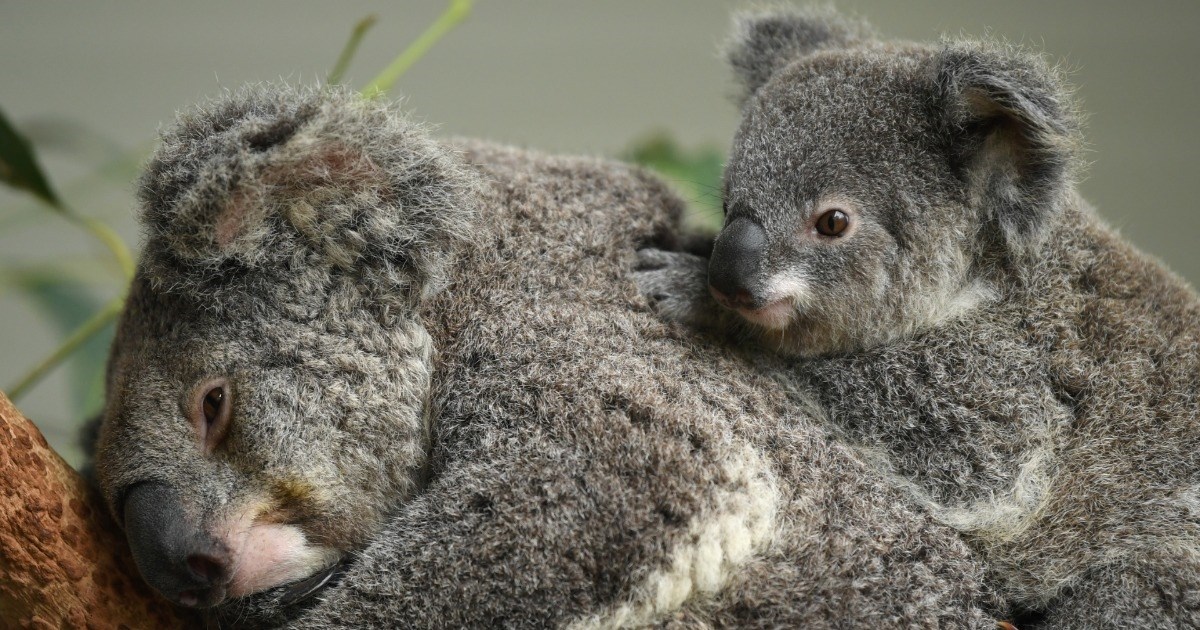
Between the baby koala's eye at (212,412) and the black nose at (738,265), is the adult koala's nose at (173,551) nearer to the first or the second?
the baby koala's eye at (212,412)

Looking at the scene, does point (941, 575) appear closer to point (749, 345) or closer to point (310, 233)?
point (749, 345)

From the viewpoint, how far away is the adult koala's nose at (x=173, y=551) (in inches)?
62.5

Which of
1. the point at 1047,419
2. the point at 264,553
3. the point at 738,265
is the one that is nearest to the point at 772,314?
the point at 738,265

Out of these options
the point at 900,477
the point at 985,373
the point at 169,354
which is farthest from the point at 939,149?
the point at 169,354

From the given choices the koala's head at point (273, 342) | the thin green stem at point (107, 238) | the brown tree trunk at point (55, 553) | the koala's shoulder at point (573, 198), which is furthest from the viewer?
the thin green stem at point (107, 238)

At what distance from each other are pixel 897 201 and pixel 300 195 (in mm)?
1153

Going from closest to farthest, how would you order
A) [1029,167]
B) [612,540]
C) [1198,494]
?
[612,540]
[1198,494]
[1029,167]

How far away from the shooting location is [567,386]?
5.64ft

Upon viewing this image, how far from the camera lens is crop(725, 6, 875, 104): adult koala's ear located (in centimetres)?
244

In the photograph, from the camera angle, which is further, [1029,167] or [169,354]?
[1029,167]

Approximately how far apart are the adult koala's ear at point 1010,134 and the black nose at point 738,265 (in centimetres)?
45

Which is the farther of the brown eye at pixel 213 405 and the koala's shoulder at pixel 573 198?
the koala's shoulder at pixel 573 198

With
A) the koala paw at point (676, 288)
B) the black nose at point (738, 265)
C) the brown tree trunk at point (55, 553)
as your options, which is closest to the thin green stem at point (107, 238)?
the brown tree trunk at point (55, 553)

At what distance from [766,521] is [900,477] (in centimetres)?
35
